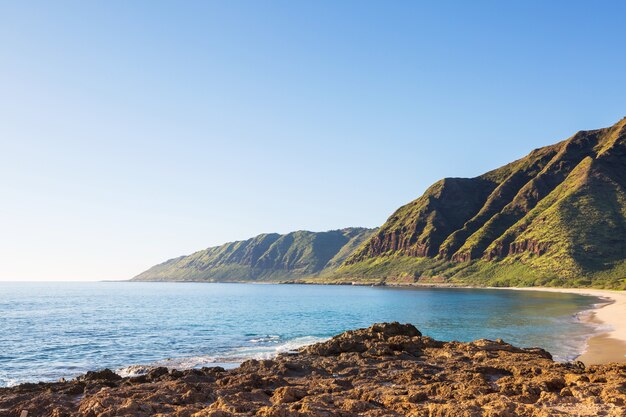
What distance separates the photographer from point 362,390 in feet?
67.3

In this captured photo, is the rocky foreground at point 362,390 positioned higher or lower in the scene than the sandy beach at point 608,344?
higher

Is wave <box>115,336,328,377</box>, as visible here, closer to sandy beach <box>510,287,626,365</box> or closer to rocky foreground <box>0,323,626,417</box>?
rocky foreground <box>0,323,626,417</box>

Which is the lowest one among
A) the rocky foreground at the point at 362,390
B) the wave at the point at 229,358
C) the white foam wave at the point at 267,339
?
the white foam wave at the point at 267,339

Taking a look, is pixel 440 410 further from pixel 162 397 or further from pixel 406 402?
pixel 162 397

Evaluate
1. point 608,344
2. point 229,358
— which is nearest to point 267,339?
point 229,358

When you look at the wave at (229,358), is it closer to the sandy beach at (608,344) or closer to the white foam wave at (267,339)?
the white foam wave at (267,339)

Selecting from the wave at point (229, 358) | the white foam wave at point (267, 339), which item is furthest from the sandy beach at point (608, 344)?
the white foam wave at point (267, 339)

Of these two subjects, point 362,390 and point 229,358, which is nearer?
point 362,390

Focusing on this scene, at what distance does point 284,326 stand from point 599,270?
509 feet

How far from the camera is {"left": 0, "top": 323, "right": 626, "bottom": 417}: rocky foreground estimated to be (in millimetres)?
15766

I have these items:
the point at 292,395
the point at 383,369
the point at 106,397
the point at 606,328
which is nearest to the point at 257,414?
the point at 292,395

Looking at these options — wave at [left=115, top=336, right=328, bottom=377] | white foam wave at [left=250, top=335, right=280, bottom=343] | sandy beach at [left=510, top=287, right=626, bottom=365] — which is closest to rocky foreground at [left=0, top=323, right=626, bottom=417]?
sandy beach at [left=510, top=287, right=626, bottom=365]

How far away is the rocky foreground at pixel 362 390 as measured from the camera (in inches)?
621

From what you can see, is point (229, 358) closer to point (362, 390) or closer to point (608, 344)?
point (362, 390)
